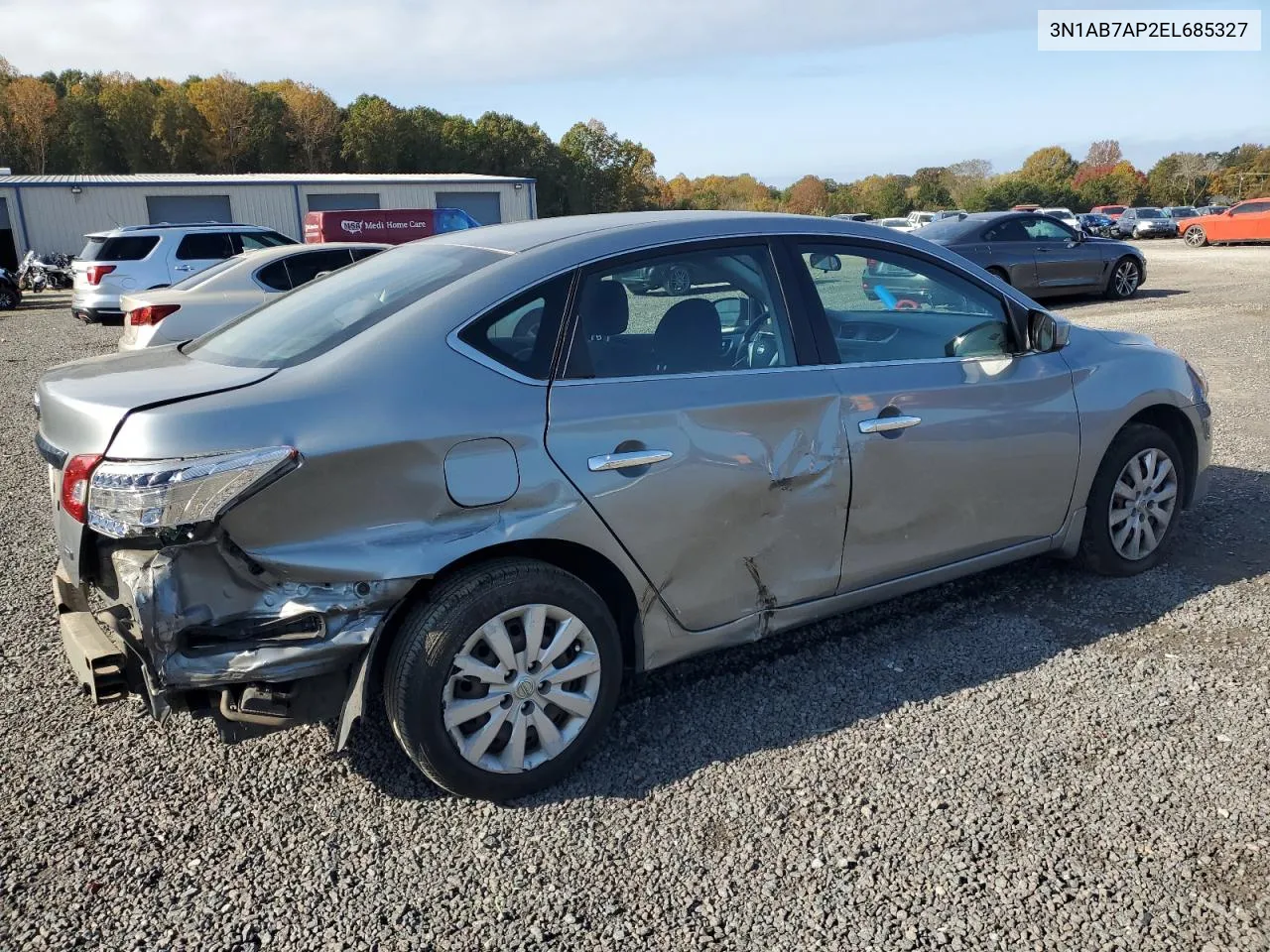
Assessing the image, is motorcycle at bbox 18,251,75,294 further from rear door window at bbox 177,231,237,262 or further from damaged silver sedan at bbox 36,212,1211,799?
damaged silver sedan at bbox 36,212,1211,799

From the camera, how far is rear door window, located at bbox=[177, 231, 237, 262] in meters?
18.2

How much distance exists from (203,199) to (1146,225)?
3970cm

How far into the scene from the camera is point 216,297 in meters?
10.3

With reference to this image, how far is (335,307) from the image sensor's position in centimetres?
338

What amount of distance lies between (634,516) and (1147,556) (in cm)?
287

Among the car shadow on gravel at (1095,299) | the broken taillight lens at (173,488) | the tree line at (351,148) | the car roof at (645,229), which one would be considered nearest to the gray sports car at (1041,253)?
the car shadow on gravel at (1095,299)

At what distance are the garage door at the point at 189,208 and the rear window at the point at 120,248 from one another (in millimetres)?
22755

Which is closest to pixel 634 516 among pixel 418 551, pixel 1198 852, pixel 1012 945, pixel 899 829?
pixel 418 551

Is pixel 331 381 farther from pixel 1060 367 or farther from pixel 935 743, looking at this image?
pixel 1060 367

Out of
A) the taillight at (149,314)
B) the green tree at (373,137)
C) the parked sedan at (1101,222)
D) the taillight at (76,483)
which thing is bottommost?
the taillight at (76,483)

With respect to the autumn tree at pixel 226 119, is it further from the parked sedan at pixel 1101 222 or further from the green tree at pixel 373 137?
the parked sedan at pixel 1101 222

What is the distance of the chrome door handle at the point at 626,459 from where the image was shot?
9.93 ft

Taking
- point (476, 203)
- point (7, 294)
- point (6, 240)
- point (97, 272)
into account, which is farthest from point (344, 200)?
point (97, 272)

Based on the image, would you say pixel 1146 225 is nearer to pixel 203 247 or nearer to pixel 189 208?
pixel 203 247
